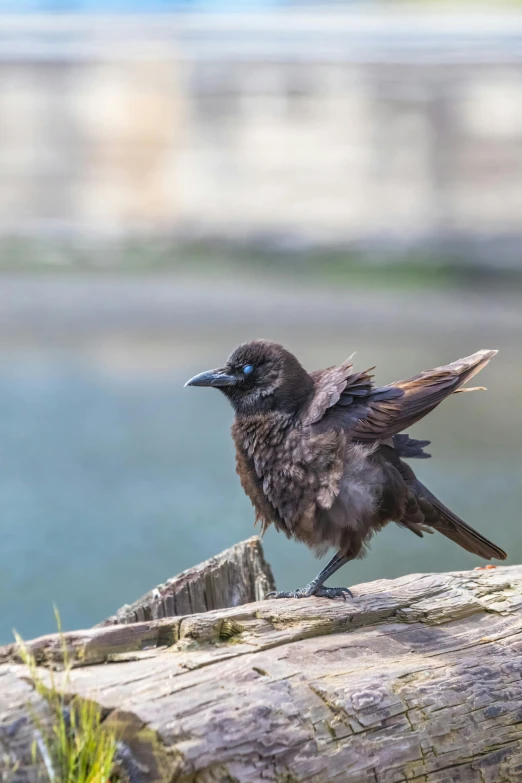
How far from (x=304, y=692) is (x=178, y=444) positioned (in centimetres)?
392

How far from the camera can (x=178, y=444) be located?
5.58 metres

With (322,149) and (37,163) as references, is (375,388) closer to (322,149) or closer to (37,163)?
(322,149)

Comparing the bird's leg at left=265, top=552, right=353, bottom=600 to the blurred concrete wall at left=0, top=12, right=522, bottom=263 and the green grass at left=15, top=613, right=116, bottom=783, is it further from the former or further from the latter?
the blurred concrete wall at left=0, top=12, right=522, bottom=263

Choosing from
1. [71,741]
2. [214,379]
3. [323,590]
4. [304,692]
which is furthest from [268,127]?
[71,741]

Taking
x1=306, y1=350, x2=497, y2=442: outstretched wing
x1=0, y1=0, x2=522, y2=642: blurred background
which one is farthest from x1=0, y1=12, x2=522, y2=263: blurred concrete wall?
x1=306, y1=350, x2=497, y2=442: outstretched wing

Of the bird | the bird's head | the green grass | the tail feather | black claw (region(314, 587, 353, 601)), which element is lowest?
the green grass

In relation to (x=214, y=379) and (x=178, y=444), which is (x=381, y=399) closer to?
(x=214, y=379)

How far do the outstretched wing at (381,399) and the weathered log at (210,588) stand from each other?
55cm

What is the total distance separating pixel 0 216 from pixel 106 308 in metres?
0.91

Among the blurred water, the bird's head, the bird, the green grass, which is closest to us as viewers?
the green grass

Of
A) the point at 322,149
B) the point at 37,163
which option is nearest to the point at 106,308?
the point at 37,163

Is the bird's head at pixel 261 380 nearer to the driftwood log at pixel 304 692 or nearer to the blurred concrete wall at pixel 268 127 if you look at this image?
the driftwood log at pixel 304 692

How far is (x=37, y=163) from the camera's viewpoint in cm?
568

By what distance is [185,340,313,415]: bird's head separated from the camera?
7.82 feet
